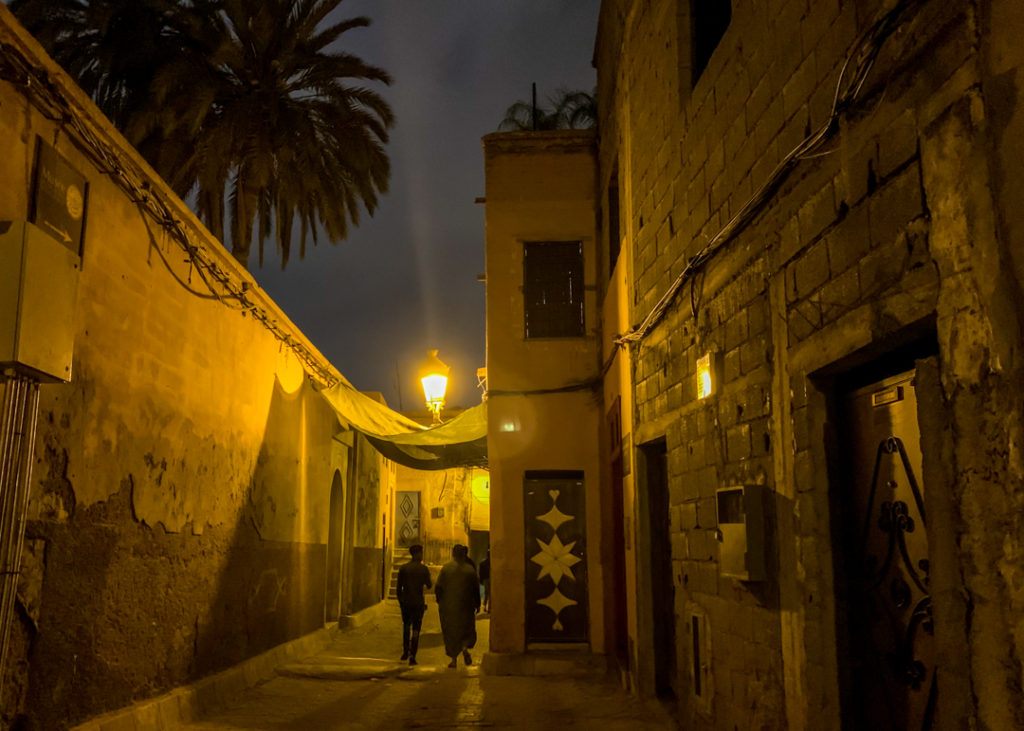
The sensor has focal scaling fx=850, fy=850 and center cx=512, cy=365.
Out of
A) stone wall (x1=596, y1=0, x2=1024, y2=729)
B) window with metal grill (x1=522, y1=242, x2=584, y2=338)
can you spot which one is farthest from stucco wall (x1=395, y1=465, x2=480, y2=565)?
stone wall (x1=596, y1=0, x2=1024, y2=729)

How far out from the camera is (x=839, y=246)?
12.6ft

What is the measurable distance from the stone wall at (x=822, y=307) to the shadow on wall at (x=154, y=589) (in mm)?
4381

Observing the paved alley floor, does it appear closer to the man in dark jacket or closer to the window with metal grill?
the man in dark jacket

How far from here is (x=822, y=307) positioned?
4.03m

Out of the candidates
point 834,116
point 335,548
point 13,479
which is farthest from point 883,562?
point 335,548

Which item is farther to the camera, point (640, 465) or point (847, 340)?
point (640, 465)

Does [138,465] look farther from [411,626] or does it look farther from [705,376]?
[411,626]

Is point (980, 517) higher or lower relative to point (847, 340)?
lower

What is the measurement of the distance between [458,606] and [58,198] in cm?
784

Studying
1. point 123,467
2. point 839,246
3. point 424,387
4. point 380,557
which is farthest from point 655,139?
point 380,557

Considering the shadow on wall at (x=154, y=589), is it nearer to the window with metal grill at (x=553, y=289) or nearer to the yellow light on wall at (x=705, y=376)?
the window with metal grill at (x=553, y=289)

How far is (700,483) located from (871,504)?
2.14 metres

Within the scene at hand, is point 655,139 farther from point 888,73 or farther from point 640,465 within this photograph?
point 888,73

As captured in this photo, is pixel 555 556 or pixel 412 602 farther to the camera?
pixel 412 602
